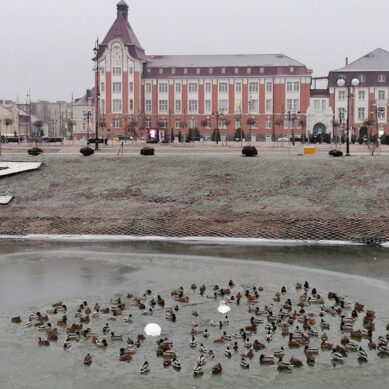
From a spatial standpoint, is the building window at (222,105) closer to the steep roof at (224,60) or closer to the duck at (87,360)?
the steep roof at (224,60)

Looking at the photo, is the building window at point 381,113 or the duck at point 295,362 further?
the building window at point 381,113

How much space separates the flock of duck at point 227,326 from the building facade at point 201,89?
83.9 meters

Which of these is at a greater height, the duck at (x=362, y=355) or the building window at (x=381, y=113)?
the building window at (x=381, y=113)

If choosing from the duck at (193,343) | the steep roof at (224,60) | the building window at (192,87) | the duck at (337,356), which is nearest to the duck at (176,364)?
the duck at (193,343)

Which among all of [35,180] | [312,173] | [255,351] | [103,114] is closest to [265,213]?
[312,173]

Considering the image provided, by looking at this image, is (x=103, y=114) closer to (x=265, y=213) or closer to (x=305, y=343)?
(x=265, y=213)

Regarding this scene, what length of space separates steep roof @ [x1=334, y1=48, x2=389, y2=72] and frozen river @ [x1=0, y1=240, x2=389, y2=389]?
80331mm

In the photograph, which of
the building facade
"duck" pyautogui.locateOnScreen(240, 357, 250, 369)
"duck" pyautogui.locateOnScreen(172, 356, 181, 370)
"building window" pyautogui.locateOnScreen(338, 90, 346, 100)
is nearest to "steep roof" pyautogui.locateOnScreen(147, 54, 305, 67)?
the building facade

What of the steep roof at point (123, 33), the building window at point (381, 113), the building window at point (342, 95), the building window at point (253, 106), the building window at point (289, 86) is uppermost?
the steep roof at point (123, 33)

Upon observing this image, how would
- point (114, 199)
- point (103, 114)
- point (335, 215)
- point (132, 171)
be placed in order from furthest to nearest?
point (103, 114) < point (132, 171) < point (114, 199) < point (335, 215)

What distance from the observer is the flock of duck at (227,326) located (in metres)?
9.89

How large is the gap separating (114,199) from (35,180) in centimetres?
540

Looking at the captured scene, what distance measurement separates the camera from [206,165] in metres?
32.6

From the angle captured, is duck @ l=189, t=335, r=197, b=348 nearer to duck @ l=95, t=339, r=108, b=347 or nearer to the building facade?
duck @ l=95, t=339, r=108, b=347
